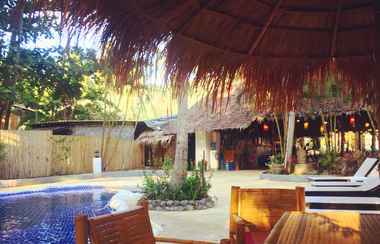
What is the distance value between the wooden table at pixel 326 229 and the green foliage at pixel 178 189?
205 inches

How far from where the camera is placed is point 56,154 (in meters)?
14.7

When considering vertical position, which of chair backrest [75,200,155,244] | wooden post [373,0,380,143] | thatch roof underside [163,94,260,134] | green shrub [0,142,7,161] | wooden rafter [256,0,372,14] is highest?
thatch roof underside [163,94,260,134]

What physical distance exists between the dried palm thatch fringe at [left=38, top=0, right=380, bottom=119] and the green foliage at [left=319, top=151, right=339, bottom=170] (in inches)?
391

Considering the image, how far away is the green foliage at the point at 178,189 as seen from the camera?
24.1ft

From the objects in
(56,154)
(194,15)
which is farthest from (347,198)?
(56,154)

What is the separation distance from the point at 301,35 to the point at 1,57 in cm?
922

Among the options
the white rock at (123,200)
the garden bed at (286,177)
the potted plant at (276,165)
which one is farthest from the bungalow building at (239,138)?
the white rock at (123,200)

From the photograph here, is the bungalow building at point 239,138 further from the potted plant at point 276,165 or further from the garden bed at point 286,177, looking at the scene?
the garden bed at point 286,177

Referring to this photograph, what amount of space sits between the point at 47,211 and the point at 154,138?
11.1 meters

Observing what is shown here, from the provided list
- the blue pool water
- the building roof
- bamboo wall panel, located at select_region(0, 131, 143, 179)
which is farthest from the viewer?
the building roof

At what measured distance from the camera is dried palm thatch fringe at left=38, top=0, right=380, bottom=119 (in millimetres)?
2002

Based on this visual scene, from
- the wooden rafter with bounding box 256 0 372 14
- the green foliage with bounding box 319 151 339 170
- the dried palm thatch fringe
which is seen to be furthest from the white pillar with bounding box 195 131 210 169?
the wooden rafter with bounding box 256 0 372 14

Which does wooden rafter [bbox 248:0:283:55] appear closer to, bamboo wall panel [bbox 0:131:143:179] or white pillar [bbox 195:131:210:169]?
bamboo wall panel [bbox 0:131:143:179]

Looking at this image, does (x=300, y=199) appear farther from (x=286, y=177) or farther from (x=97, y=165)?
(x=97, y=165)
